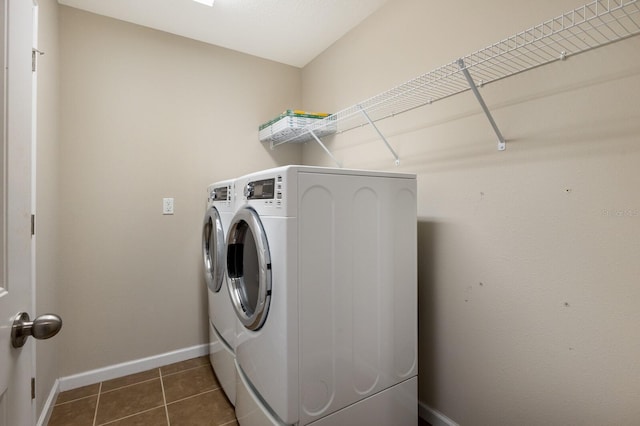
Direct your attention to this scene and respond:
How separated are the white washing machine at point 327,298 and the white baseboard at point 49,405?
107cm

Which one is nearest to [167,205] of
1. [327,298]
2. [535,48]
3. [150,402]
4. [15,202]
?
Answer: [150,402]

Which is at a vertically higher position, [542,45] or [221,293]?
[542,45]

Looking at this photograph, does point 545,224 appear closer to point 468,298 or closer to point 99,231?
point 468,298

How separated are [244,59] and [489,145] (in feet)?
7.03

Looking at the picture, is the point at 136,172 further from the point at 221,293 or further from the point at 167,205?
the point at 221,293

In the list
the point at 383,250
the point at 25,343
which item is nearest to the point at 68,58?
the point at 25,343

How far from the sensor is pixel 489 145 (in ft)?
4.61

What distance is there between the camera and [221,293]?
6.30 feet

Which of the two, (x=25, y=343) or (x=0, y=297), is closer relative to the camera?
(x=0, y=297)

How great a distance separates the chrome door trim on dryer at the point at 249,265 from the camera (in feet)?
4.09

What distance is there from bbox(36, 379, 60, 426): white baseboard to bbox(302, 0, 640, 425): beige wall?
2.05 m

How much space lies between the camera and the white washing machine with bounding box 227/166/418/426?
117cm

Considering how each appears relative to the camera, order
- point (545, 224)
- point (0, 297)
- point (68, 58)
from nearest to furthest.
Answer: point (0, 297) < point (545, 224) < point (68, 58)

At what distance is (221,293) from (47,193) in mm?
1124
